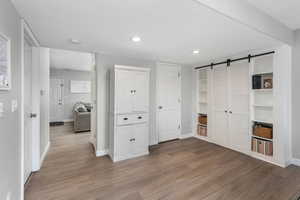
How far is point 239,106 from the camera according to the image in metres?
3.23

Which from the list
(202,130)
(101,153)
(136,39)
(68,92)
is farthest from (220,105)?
(68,92)

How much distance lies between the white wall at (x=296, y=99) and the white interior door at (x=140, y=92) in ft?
9.25

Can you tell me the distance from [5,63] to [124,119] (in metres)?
1.97

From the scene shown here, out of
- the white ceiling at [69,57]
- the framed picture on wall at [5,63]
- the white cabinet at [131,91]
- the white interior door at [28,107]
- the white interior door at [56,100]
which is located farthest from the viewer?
the white interior door at [56,100]

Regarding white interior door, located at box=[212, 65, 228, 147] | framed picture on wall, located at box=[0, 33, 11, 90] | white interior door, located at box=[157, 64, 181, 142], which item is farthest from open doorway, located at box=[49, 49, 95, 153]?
white interior door, located at box=[212, 65, 228, 147]

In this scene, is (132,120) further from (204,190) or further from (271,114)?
(271,114)

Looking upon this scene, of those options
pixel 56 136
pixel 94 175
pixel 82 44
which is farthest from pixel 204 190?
pixel 56 136

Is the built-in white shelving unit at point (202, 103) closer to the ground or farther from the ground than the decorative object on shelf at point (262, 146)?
farther from the ground

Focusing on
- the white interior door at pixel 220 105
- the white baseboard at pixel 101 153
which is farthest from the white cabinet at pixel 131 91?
the white interior door at pixel 220 105

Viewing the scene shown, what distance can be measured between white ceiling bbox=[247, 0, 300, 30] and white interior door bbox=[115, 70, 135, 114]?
2218 millimetres

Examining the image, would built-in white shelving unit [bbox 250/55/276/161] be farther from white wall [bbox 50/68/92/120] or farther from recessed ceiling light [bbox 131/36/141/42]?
white wall [bbox 50/68/92/120]

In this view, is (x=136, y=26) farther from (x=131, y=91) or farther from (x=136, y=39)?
(x=131, y=91)

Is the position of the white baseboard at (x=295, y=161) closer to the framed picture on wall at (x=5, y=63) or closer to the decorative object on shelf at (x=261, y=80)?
the decorative object on shelf at (x=261, y=80)

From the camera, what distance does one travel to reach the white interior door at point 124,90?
9.29ft
